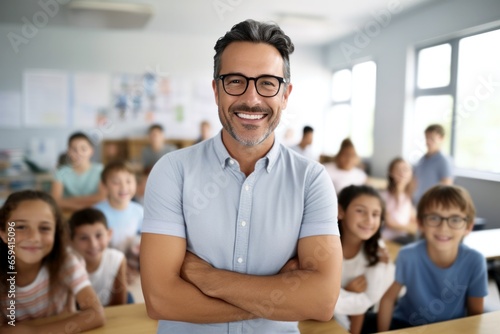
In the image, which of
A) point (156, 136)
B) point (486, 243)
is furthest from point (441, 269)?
point (156, 136)

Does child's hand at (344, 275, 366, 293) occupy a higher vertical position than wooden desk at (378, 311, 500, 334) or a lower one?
higher

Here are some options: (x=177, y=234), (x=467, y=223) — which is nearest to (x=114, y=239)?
(x=177, y=234)

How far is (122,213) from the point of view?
2439 millimetres

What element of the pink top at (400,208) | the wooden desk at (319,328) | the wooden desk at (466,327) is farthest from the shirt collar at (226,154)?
the pink top at (400,208)

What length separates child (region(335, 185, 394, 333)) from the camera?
63.7 inches

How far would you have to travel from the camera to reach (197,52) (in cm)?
652

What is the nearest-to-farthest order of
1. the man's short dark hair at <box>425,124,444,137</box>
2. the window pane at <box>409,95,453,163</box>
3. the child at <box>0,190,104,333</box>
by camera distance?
the child at <box>0,190,104,333</box> < the window pane at <box>409,95,453,163</box> < the man's short dark hair at <box>425,124,444,137</box>

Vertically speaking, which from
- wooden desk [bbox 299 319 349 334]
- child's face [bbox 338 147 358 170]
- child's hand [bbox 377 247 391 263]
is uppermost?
child's face [bbox 338 147 358 170]

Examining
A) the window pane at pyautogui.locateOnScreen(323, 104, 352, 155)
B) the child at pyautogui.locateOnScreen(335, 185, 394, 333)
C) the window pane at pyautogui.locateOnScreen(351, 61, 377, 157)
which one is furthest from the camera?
the window pane at pyautogui.locateOnScreen(323, 104, 352, 155)

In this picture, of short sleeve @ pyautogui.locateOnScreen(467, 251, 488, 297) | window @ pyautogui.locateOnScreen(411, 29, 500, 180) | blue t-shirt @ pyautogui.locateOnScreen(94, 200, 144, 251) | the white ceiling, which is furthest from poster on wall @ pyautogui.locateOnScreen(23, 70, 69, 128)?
short sleeve @ pyautogui.locateOnScreen(467, 251, 488, 297)

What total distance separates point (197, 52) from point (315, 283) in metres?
6.07

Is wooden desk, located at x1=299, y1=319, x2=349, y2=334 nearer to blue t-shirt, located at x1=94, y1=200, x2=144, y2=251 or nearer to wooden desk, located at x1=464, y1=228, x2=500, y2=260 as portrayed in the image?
wooden desk, located at x1=464, y1=228, x2=500, y2=260

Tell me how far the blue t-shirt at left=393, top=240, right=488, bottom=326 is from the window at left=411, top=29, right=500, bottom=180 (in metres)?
0.39

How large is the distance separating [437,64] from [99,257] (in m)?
2.28
